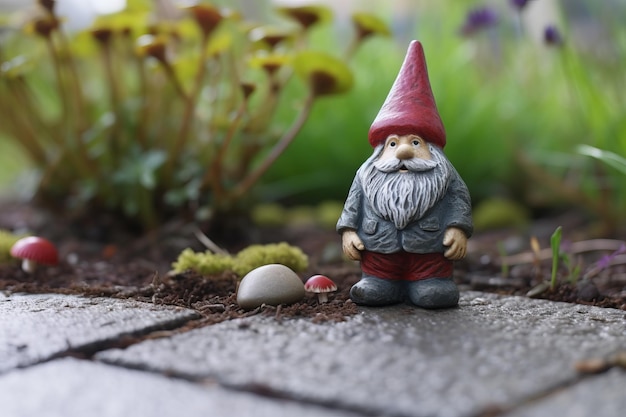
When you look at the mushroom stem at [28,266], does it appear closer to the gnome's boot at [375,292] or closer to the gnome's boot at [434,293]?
the gnome's boot at [375,292]

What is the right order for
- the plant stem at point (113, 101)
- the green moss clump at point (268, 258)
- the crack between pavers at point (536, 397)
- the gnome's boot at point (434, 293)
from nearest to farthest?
the crack between pavers at point (536, 397)
the gnome's boot at point (434, 293)
the green moss clump at point (268, 258)
the plant stem at point (113, 101)

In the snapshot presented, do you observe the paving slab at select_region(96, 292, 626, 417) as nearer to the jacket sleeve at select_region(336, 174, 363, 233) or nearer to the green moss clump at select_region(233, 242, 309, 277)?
the jacket sleeve at select_region(336, 174, 363, 233)

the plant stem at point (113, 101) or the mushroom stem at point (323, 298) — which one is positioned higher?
the plant stem at point (113, 101)

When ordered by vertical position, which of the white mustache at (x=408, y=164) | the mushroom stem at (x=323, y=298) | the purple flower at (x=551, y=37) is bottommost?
the mushroom stem at (x=323, y=298)

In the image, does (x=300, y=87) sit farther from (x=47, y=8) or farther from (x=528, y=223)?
(x=47, y=8)

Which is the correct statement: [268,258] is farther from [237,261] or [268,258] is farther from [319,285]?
[319,285]

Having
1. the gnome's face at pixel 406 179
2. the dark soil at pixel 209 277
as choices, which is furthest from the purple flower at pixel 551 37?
the gnome's face at pixel 406 179

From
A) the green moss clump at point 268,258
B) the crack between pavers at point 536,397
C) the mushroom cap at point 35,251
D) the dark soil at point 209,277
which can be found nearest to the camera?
the crack between pavers at point 536,397

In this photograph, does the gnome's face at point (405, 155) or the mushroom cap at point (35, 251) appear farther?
the mushroom cap at point (35, 251)
